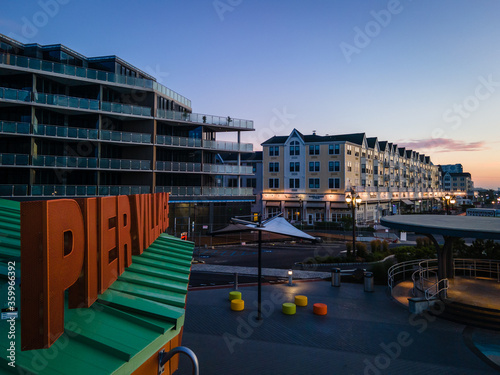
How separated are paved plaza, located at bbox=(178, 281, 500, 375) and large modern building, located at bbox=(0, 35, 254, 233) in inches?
878

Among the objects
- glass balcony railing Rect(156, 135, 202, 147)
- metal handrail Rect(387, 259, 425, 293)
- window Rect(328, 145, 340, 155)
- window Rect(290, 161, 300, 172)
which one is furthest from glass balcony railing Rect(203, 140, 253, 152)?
metal handrail Rect(387, 259, 425, 293)

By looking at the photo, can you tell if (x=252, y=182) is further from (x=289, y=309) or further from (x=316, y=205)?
(x=289, y=309)

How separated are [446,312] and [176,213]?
3172 centimetres

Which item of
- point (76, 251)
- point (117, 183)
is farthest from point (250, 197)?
point (76, 251)

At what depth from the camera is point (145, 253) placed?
1113 cm

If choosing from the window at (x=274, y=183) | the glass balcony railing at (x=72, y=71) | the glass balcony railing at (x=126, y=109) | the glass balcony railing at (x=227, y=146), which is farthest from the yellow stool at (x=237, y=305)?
the window at (x=274, y=183)

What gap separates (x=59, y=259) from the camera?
4539 mm

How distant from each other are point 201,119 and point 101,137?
12402 millimetres

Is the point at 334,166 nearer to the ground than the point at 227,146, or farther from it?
nearer to the ground

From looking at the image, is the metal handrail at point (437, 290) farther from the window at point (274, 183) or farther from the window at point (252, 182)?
the window at point (252, 182)

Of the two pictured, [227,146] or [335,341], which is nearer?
[335,341]

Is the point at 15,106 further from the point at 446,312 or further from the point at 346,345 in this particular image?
the point at 446,312

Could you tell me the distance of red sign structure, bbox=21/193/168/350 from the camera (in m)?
4.13

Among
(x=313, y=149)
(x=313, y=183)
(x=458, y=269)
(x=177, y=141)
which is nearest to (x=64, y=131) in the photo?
(x=177, y=141)
